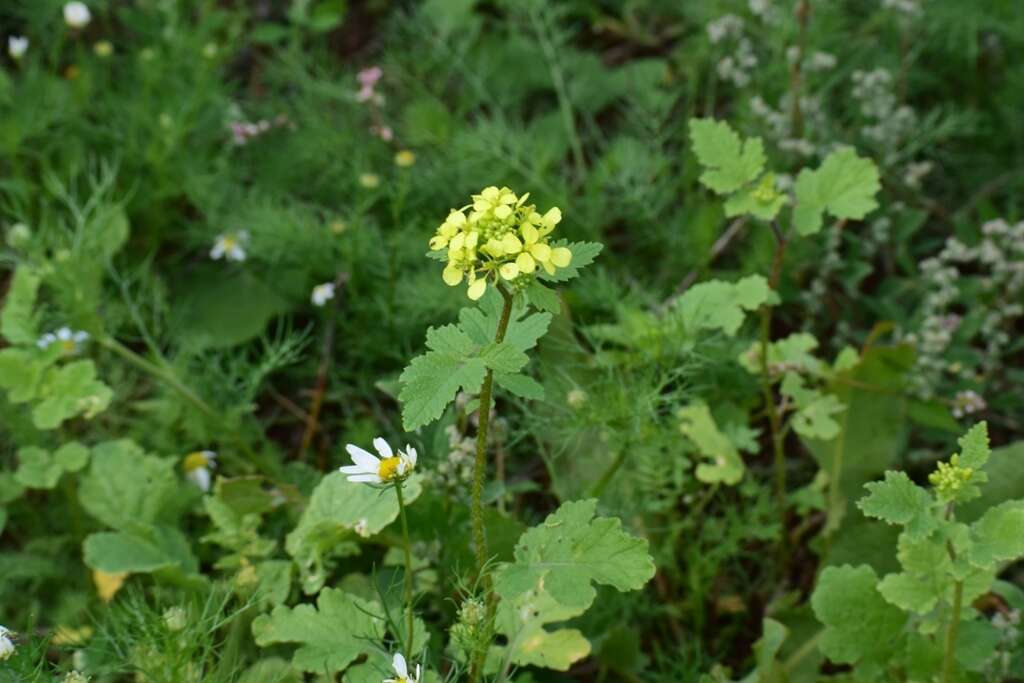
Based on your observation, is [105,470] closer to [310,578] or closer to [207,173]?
[310,578]

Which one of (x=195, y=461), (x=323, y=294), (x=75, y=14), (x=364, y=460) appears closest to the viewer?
(x=364, y=460)

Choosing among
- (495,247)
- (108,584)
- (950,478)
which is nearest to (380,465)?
(495,247)

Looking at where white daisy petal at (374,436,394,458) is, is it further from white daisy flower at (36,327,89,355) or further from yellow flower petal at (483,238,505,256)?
white daisy flower at (36,327,89,355)

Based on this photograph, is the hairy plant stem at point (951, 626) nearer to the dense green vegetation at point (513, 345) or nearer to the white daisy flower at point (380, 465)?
the dense green vegetation at point (513, 345)

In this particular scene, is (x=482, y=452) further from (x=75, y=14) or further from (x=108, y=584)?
(x=75, y=14)

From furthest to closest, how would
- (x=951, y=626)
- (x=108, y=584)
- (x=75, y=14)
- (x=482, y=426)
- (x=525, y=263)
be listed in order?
(x=75, y=14) → (x=108, y=584) → (x=951, y=626) → (x=482, y=426) → (x=525, y=263)

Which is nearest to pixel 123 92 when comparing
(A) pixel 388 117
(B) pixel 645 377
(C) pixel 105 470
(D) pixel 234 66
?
(D) pixel 234 66

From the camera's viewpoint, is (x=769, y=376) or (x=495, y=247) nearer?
(x=495, y=247)
